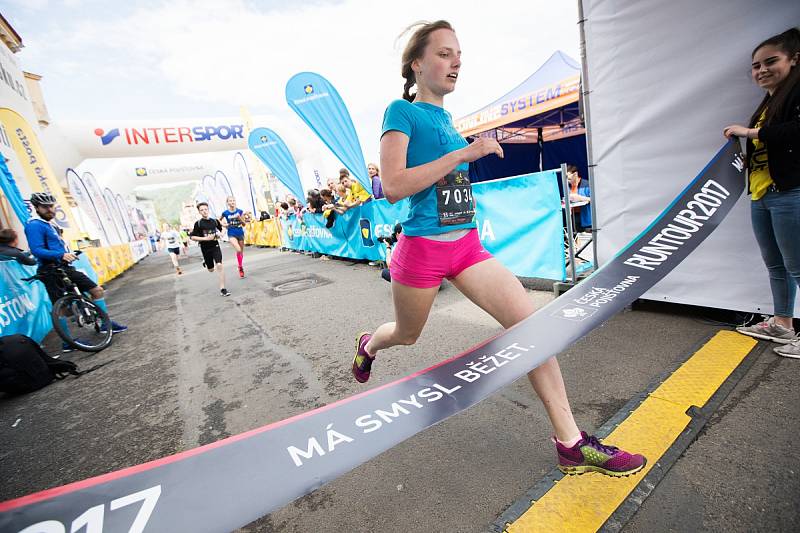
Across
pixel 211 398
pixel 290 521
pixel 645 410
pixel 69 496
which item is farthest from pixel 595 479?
pixel 211 398

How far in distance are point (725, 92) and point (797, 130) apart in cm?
89

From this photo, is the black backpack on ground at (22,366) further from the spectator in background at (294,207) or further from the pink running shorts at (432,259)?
the spectator in background at (294,207)

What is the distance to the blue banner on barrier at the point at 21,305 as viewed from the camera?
16.1 feet

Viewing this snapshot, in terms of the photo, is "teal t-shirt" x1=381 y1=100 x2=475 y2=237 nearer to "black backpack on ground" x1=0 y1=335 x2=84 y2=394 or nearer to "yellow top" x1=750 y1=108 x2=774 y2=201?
"yellow top" x1=750 y1=108 x2=774 y2=201

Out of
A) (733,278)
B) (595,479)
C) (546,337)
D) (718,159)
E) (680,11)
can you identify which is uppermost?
(680,11)

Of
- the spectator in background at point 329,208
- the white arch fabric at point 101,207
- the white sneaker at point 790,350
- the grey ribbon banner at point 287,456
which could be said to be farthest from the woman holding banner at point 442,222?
the white arch fabric at point 101,207

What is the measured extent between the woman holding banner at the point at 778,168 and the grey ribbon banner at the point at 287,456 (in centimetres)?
145

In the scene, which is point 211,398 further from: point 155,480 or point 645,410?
point 645,410

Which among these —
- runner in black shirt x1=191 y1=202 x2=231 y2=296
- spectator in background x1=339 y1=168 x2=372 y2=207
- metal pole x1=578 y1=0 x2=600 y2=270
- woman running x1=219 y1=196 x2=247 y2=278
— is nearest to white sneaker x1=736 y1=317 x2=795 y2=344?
metal pole x1=578 y1=0 x2=600 y2=270

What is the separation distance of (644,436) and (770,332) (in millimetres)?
1693

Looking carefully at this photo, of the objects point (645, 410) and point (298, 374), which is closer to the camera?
point (645, 410)

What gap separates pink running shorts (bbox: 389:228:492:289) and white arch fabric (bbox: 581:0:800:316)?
7.87ft

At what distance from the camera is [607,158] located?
11.3 ft

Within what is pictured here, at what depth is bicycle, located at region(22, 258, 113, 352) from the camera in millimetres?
4922
